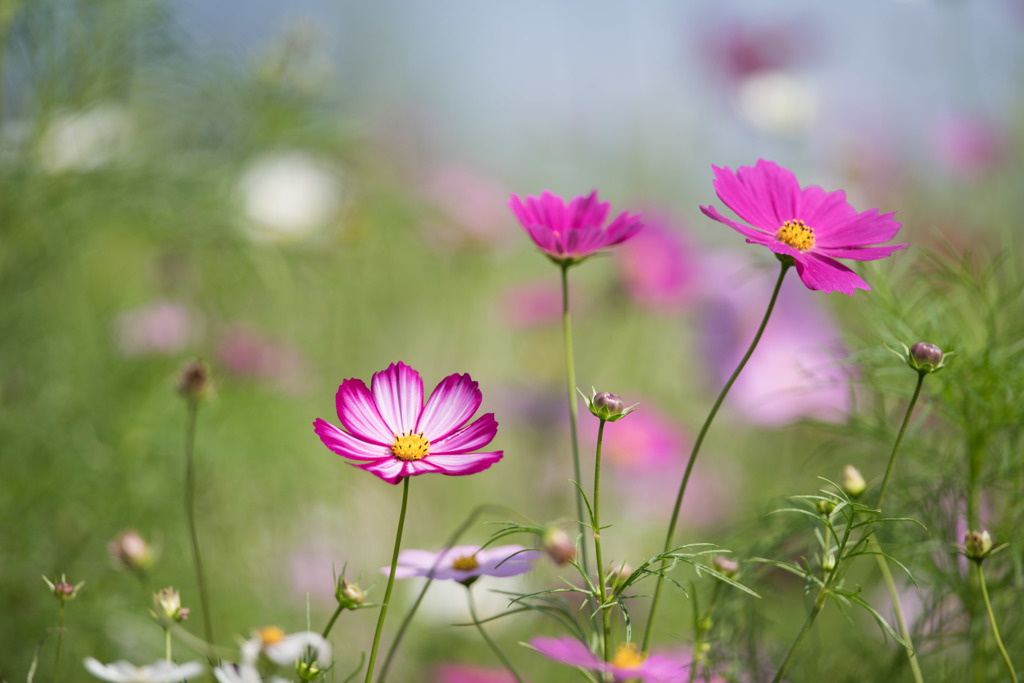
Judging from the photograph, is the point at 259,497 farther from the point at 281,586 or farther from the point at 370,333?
the point at 370,333

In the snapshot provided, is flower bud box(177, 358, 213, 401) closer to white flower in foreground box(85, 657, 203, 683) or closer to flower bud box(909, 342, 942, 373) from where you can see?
white flower in foreground box(85, 657, 203, 683)

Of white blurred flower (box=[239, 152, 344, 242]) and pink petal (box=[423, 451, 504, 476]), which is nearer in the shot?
pink petal (box=[423, 451, 504, 476])

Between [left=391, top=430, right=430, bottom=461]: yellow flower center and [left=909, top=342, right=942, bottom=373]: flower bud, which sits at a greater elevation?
[left=909, top=342, right=942, bottom=373]: flower bud

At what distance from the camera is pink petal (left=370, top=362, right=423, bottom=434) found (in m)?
0.44

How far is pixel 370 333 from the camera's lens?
64.7 inches

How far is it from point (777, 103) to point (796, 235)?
1780mm

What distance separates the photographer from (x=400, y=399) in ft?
1.45

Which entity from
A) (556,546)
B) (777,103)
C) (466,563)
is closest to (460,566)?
(466,563)

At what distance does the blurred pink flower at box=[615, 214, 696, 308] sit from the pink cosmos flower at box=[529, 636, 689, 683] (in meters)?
0.97

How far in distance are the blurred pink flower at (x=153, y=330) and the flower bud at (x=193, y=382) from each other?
512 millimetres

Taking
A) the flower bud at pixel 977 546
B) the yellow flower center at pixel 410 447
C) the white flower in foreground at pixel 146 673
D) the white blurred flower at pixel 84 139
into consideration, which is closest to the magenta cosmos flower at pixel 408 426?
the yellow flower center at pixel 410 447

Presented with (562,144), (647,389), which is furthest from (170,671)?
(562,144)

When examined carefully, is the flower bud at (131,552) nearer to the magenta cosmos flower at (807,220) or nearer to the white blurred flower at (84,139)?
the magenta cosmos flower at (807,220)

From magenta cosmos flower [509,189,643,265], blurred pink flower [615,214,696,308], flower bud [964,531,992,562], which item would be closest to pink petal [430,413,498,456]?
magenta cosmos flower [509,189,643,265]
